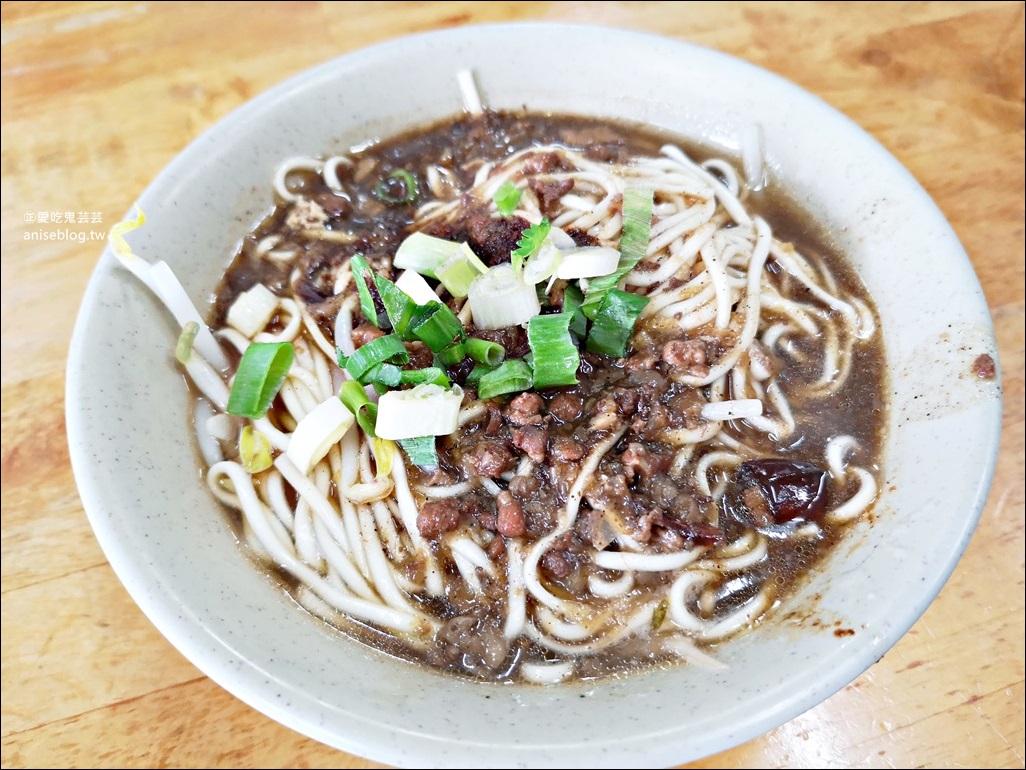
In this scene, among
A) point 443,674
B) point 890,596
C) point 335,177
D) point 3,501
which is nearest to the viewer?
point 890,596

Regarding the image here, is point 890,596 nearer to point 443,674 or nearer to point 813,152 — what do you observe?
point 443,674

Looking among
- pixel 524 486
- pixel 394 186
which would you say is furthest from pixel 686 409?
pixel 394 186

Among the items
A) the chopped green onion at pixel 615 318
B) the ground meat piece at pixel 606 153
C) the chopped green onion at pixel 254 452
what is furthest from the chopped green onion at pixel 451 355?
the ground meat piece at pixel 606 153

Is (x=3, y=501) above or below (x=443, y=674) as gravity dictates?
above

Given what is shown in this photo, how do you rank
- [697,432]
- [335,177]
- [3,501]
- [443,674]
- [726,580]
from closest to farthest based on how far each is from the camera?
[443,674]
[726,580]
[697,432]
[3,501]
[335,177]

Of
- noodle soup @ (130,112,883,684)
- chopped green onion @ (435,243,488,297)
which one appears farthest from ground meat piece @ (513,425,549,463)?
chopped green onion @ (435,243,488,297)

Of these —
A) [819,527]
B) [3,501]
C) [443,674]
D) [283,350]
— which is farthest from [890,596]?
[3,501]
